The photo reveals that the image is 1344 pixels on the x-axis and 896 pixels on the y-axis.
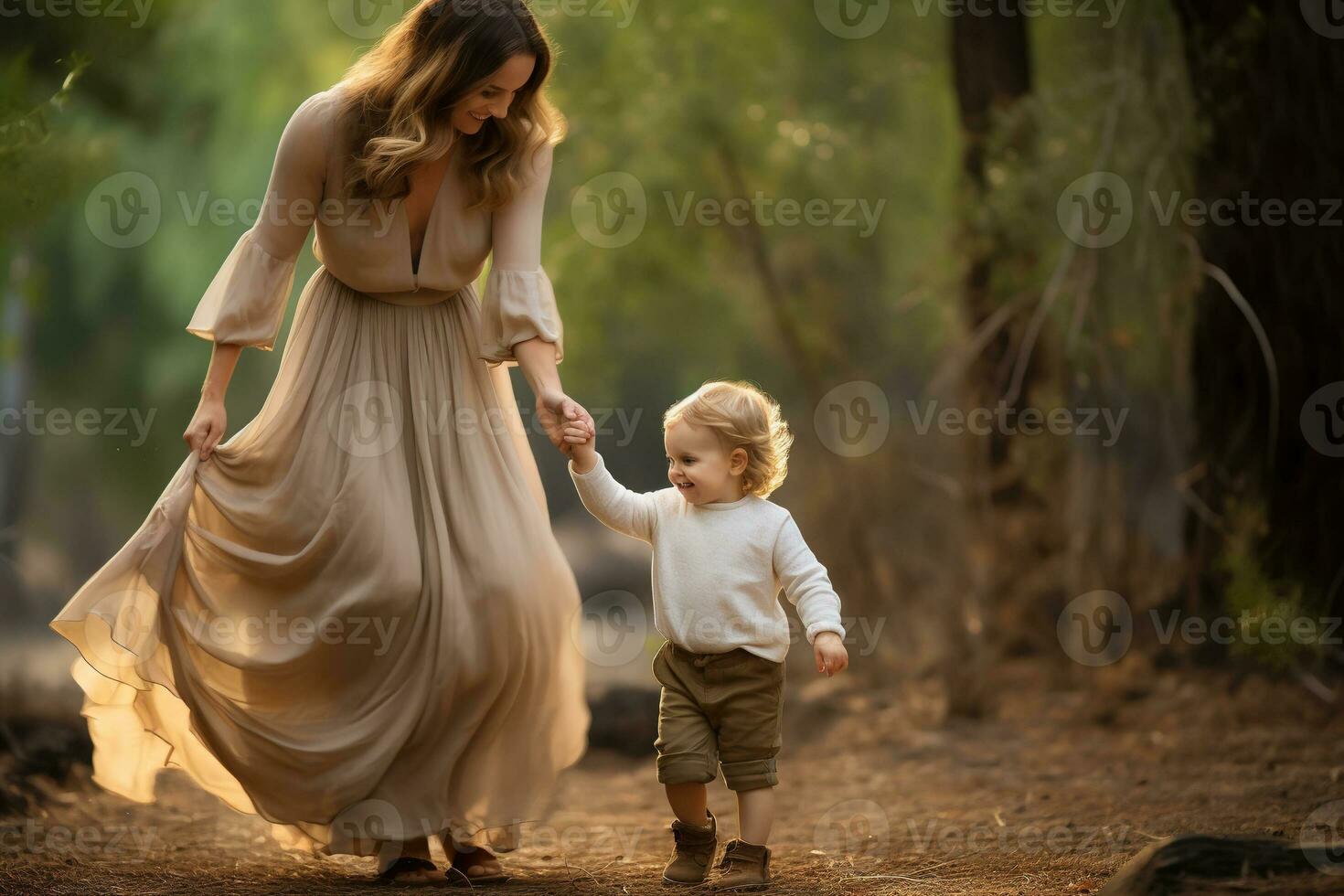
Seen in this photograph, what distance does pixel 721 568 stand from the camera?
3.14 metres

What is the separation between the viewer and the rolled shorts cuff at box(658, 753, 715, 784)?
10.1ft

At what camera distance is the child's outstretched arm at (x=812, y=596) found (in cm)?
299

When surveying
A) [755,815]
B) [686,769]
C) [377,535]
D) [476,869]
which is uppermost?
[377,535]

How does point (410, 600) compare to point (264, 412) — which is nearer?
point (410, 600)

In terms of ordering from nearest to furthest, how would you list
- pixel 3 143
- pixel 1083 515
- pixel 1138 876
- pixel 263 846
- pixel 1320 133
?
1. pixel 1138 876
2. pixel 263 846
3. pixel 3 143
4. pixel 1320 133
5. pixel 1083 515

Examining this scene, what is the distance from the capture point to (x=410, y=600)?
3156mm

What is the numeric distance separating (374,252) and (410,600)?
0.83 m

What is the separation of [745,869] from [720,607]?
1.97 feet

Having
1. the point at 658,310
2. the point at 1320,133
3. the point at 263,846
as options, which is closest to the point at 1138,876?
the point at 263,846

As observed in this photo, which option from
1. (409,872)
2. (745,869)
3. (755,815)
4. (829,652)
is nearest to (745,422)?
(829,652)

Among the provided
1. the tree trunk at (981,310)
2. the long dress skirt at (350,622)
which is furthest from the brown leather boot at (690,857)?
the tree trunk at (981,310)

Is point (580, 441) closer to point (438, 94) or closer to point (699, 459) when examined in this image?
point (699, 459)

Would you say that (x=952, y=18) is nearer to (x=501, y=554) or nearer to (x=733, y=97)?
(x=733, y=97)

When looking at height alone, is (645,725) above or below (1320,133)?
below
